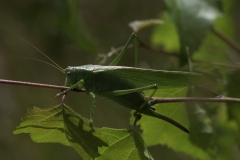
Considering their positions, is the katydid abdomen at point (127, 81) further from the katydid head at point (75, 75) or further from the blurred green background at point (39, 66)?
the blurred green background at point (39, 66)

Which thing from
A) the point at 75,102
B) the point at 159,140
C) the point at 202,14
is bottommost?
the point at 75,102

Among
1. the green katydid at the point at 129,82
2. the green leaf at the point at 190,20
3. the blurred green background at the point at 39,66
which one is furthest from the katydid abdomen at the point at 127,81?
the blurred green background at the point at 39,66

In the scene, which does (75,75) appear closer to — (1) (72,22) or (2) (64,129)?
(2) (64,129)

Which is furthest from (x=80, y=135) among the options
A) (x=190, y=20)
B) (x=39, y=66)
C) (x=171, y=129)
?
(x=39, y=66)

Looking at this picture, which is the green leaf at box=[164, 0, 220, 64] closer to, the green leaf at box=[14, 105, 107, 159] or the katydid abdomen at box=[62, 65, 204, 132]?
the katydid abdomen at box=[62, 65, 204, 132]

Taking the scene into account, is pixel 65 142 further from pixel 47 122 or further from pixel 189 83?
pixel 189 83

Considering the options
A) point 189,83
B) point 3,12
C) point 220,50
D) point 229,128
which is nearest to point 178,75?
point 189,83
